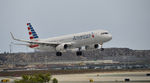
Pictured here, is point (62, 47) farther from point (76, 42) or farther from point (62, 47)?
point (76, 42)

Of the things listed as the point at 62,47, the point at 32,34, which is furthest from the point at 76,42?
the point at 32,34

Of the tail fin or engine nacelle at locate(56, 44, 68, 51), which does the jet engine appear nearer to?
engine nacelle at locate(56, 44, 68, 51)

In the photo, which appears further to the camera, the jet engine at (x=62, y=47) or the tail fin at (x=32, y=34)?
the tail fin at (x=32, y=34)

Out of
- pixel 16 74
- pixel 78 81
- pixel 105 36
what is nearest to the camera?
pixel 105 36

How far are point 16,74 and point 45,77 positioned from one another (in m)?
49.9

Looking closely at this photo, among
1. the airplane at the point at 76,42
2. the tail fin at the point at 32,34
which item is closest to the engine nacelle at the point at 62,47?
the airplane at the point at 76,42

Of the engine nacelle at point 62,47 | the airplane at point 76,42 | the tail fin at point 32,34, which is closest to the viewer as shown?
the airplane at point 76,42

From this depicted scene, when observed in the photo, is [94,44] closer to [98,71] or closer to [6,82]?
[6,82]

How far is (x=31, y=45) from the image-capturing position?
149250 millimetres

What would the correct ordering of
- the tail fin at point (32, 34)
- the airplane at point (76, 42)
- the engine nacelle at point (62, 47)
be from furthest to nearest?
1. the tail fin at point (32, 34)
2. the engine nacelle at point (62, 47)
3. the airplane at point (76, 42)

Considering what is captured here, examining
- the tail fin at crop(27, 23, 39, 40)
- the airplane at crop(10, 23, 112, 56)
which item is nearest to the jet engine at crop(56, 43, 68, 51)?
the airplane at crop(10, 23, 112, 56)

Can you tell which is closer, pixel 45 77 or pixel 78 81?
pixel 45 77

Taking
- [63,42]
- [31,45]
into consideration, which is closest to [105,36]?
[63,42]

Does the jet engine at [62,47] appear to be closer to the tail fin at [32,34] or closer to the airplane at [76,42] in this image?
the airplane at [76,42]
